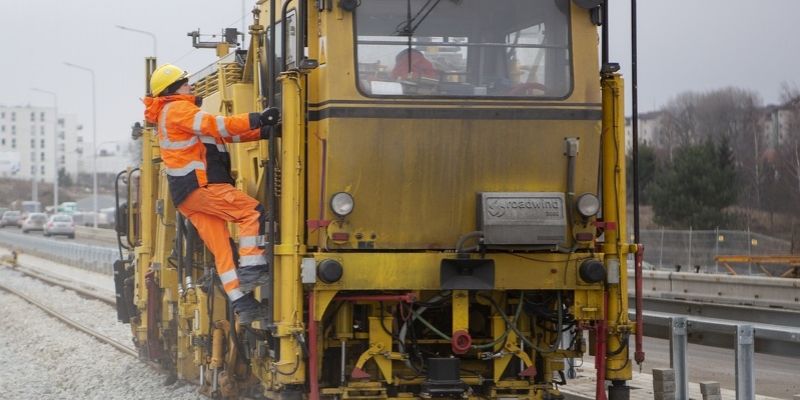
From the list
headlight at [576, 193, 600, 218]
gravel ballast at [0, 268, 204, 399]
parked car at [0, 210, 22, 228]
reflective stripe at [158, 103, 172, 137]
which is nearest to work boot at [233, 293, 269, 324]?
reflective stripe at [158, 103, 172, 137]

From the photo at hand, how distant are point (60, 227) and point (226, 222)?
57548 millimetres

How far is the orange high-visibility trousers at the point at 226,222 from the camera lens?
8023 mm

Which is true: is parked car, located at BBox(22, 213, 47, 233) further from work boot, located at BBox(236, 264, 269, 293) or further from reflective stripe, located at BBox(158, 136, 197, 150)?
work boot, located at BBox(236, 264, 269, 293)

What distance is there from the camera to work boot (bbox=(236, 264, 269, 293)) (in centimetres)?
795

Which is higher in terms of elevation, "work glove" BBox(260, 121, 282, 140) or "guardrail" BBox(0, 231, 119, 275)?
"work glove" BBox(260, 121, 282, 140)

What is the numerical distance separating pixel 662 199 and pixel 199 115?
32293 millimetres

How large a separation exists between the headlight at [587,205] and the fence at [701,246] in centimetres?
2223

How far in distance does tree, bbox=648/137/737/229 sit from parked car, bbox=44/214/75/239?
3593 cm

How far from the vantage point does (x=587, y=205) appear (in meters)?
7.65

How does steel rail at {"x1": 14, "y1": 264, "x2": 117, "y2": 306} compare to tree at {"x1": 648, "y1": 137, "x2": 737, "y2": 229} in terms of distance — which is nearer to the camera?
steel rail at {"x1": 14, "y1": 264, "x2": 117, "y2": 306}

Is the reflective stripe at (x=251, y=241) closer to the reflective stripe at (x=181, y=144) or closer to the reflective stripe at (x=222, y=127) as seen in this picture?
the reflective stripe at (x=222, y=127)

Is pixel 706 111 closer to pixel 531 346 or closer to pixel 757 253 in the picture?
pixel 757 253

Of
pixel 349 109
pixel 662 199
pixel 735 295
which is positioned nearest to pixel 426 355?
pixel 349 109

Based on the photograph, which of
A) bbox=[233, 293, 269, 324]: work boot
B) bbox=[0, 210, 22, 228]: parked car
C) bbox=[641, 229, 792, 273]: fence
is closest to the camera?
bbox=[233, 293, 269, 324]: work boot
